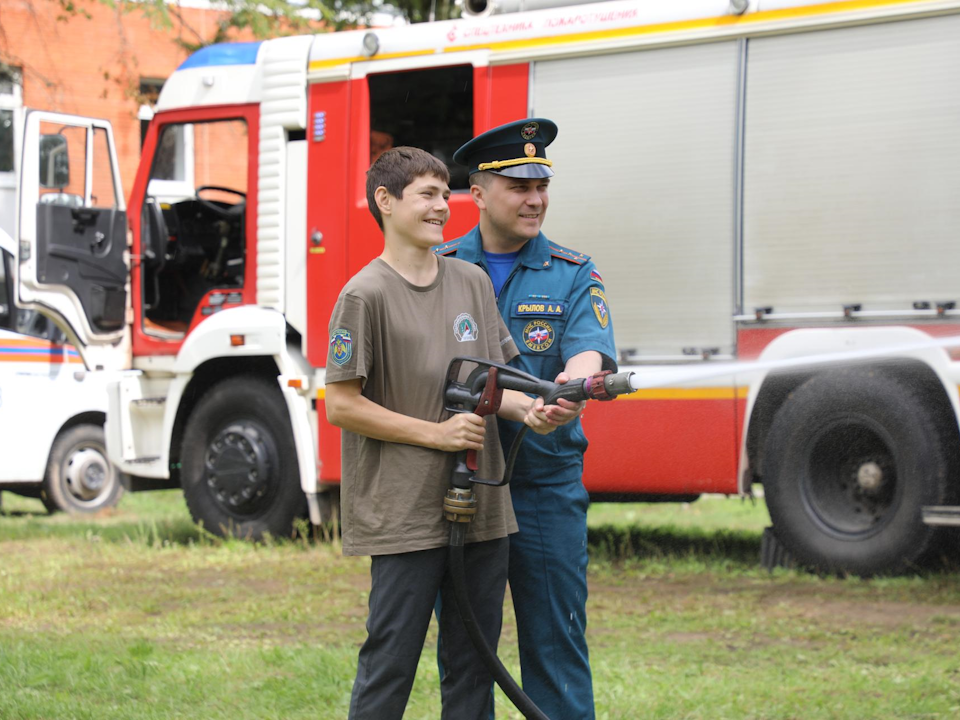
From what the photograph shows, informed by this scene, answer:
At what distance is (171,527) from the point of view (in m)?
9.18

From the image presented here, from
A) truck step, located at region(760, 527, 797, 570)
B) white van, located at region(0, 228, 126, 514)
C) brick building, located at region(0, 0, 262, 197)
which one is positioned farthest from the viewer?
brick building, located at region(0, 0, 262, 197)

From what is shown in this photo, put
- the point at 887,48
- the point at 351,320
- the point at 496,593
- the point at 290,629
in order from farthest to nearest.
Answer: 1. the point at 887,48
2. the point at 290,629
3. the point at 496,593
4. the point at 351,320

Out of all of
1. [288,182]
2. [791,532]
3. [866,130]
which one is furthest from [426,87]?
[791,532]

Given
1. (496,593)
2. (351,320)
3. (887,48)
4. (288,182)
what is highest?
(887,48)

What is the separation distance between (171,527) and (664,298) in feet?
14.5

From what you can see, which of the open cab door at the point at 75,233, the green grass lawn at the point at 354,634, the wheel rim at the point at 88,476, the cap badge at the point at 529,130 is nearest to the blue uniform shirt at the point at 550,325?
the cap badge at the point at 529,130

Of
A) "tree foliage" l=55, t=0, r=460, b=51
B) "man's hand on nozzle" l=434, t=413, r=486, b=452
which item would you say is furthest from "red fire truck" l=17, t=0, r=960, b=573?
"man's hand on nozzle" l=434, t=413, r=486, b=452

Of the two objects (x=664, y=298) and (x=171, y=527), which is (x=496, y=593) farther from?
(x=171, y=527)

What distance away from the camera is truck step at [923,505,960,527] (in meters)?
5.93

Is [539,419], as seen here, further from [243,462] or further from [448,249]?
[243,462]

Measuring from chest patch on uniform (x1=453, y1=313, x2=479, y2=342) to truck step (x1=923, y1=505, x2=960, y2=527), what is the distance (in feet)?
12.1

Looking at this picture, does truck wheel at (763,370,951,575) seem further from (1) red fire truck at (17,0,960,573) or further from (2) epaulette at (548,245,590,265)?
(2) epaulette at (548,245,590,265)

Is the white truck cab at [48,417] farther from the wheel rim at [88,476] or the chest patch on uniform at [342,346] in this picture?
the chest patch on uniform at [342,346]

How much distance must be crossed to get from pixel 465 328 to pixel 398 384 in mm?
226
